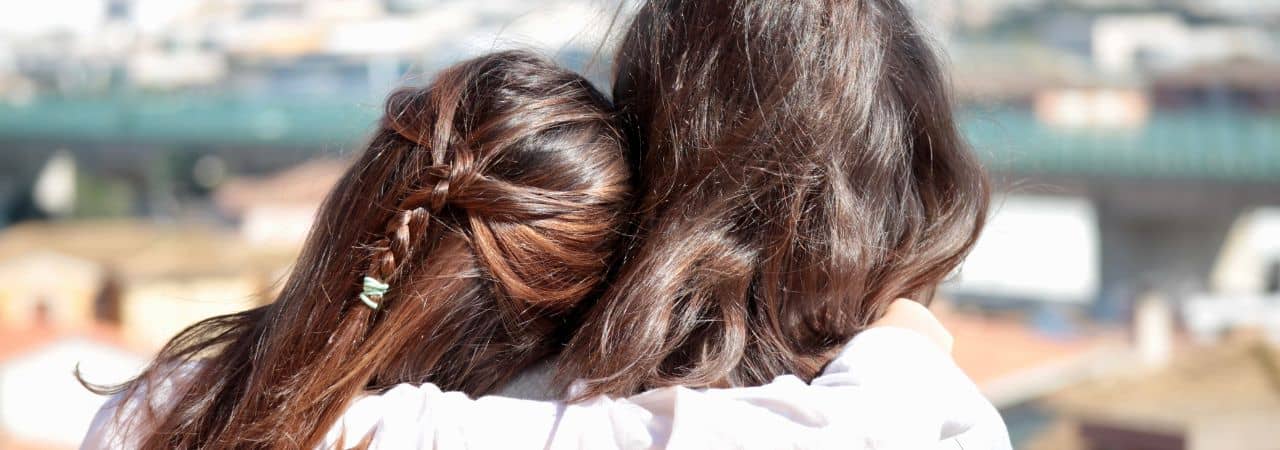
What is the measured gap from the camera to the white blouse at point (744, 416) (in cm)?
74

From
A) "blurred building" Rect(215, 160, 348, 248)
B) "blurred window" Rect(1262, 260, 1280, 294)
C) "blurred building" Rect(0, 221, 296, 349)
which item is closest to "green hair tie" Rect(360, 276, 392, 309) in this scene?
"blurred building" Rect(0, 221, 296, 349)

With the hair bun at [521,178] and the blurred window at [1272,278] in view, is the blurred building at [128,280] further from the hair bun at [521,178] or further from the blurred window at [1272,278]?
the blurred window at [1272,278]

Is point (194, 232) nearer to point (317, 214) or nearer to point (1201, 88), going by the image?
point (317, 214)

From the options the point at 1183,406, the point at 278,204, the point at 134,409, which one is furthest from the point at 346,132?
the point at 134,409

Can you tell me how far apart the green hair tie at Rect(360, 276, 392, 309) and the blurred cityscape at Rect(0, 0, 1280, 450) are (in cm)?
21

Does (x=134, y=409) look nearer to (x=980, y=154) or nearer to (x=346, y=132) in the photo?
(x=980, y=154)

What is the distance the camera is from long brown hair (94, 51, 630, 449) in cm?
83

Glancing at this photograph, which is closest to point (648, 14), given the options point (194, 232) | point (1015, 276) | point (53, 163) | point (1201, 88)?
point (194, 232)

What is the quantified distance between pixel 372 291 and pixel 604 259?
16cm

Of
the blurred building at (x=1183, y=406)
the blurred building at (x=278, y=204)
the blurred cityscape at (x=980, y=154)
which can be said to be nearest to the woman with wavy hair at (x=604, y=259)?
the blurred cityscape at (x=980, y=154)

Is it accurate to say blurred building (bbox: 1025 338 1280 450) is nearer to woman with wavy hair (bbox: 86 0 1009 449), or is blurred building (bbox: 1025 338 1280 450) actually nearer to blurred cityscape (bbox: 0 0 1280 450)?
blurred cityscape (bbox: 0 0 1280 450)

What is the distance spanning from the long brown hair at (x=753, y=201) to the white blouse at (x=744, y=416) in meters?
0.04

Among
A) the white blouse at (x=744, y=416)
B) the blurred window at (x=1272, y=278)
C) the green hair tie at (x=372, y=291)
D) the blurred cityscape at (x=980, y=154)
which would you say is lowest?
the blurred window at (x=1272, y=278)

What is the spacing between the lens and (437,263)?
832 mm
